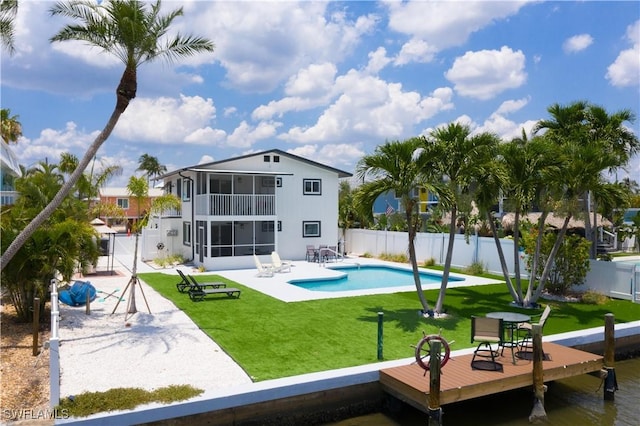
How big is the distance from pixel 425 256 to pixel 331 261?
516cm

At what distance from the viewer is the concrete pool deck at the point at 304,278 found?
54.4ft

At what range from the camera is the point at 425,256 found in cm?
2595

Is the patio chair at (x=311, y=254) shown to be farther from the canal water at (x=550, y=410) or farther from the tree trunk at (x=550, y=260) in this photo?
the canal water at (x=550, y=410)

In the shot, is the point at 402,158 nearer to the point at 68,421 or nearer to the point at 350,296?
the point at 350,296

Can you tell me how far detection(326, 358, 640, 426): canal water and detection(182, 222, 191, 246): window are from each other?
19761 mm

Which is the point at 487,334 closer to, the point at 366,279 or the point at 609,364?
the point at 609,364

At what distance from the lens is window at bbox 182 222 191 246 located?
26781mm

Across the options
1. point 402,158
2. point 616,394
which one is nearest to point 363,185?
point 402,158

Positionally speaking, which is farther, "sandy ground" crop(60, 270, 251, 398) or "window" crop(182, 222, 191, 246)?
"window" crop(182, 222, 191, 246)

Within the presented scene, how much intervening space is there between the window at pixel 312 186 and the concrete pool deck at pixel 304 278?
4111 millimetres

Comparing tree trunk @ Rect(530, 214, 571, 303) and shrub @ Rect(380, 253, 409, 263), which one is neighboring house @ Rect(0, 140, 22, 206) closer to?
shrub @ Rect(380, 253, 409, 263)

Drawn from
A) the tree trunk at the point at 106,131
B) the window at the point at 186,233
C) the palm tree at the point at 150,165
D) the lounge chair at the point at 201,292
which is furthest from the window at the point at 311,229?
the palm tree at the point at 150,165

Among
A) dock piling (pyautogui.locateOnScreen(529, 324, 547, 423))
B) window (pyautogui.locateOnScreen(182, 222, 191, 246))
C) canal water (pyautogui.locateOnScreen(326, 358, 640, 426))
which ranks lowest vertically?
canal water (pyautogui.locateOnScreen(326, 358, 640, 426))

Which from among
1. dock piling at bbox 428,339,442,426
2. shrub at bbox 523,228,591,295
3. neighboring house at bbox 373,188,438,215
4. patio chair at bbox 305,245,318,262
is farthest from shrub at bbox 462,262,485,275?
dock piling at bbox 428,339,442,426
